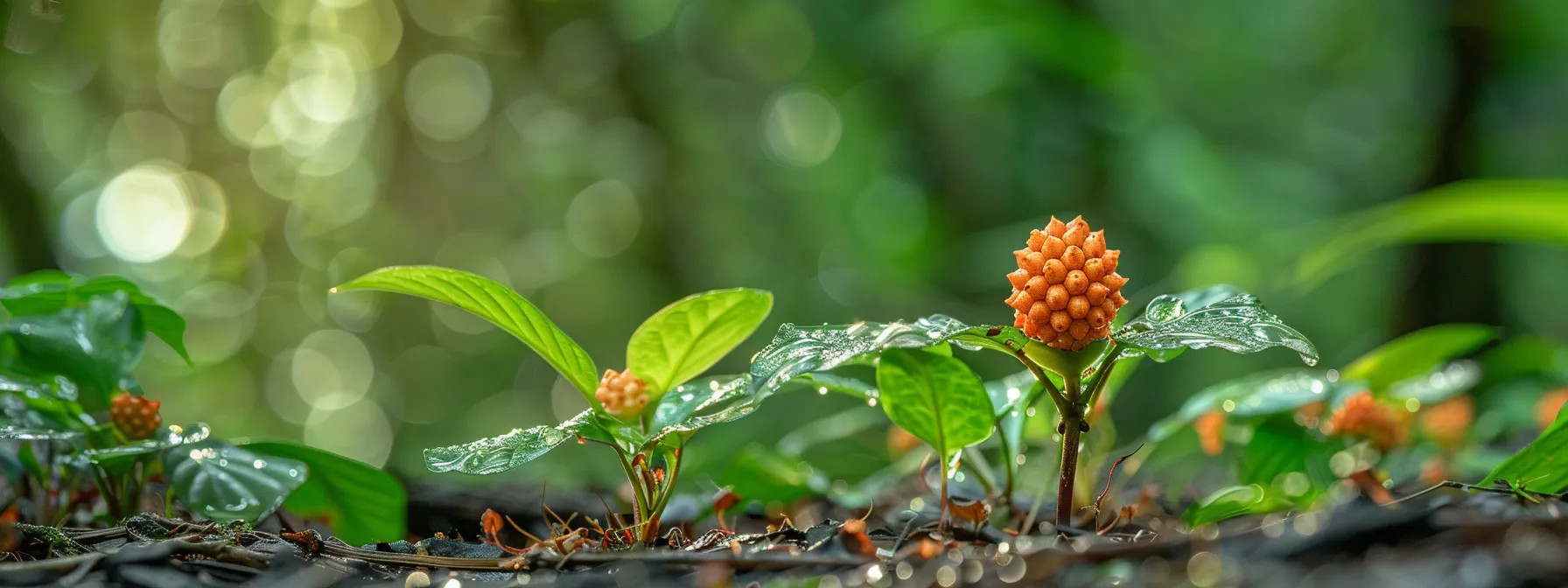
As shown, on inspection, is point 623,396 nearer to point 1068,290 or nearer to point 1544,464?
point 1068,290

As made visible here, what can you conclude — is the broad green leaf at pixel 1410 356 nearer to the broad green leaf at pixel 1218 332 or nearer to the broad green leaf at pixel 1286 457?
the broad green leaf at pixel 1286 457

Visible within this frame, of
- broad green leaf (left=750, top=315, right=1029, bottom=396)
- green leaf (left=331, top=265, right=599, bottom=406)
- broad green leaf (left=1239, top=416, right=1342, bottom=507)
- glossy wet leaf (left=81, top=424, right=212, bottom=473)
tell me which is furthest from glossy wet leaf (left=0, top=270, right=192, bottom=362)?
broad green leaf (left=1239, top=416, right=1342, bottom=507)

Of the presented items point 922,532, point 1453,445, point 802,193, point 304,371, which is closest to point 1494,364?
point 1453,445

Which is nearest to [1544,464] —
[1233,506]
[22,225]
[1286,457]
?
[1233,506]

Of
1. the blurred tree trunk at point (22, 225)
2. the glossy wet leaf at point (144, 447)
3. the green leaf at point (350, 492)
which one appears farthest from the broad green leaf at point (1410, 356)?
the blurred tree trunk at point (22, 225)

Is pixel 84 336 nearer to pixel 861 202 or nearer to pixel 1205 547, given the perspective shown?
pixel 1205 547
